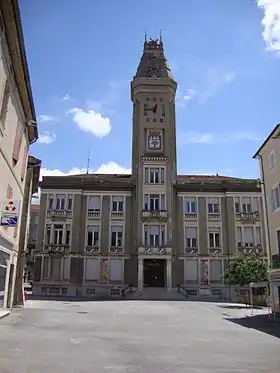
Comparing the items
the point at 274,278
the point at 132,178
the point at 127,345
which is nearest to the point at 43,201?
the point at 132,178

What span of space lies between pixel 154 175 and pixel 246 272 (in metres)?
22.0

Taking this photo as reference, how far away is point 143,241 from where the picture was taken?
174 ft

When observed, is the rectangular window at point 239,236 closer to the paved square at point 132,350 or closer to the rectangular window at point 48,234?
the rectangular window at point 48,234

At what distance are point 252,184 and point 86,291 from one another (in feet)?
89.6

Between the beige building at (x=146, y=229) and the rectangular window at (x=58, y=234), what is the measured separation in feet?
0.45

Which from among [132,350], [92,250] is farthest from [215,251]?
[132,350]

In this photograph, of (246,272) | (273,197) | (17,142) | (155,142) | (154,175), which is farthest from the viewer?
(155,142)

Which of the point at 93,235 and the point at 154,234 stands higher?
the point at 154,234

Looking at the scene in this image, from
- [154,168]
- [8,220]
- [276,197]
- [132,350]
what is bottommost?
[132,350]

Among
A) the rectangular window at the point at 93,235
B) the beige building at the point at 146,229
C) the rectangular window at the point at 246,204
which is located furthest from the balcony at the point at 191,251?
the rectangular window at the point at 93,235

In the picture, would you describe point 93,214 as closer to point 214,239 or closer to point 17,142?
point 214,239

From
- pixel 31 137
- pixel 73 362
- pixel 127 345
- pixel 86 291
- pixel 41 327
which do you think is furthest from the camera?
pixel 86 291

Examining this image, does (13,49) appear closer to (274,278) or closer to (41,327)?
(41,327)

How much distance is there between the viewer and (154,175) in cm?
5628
